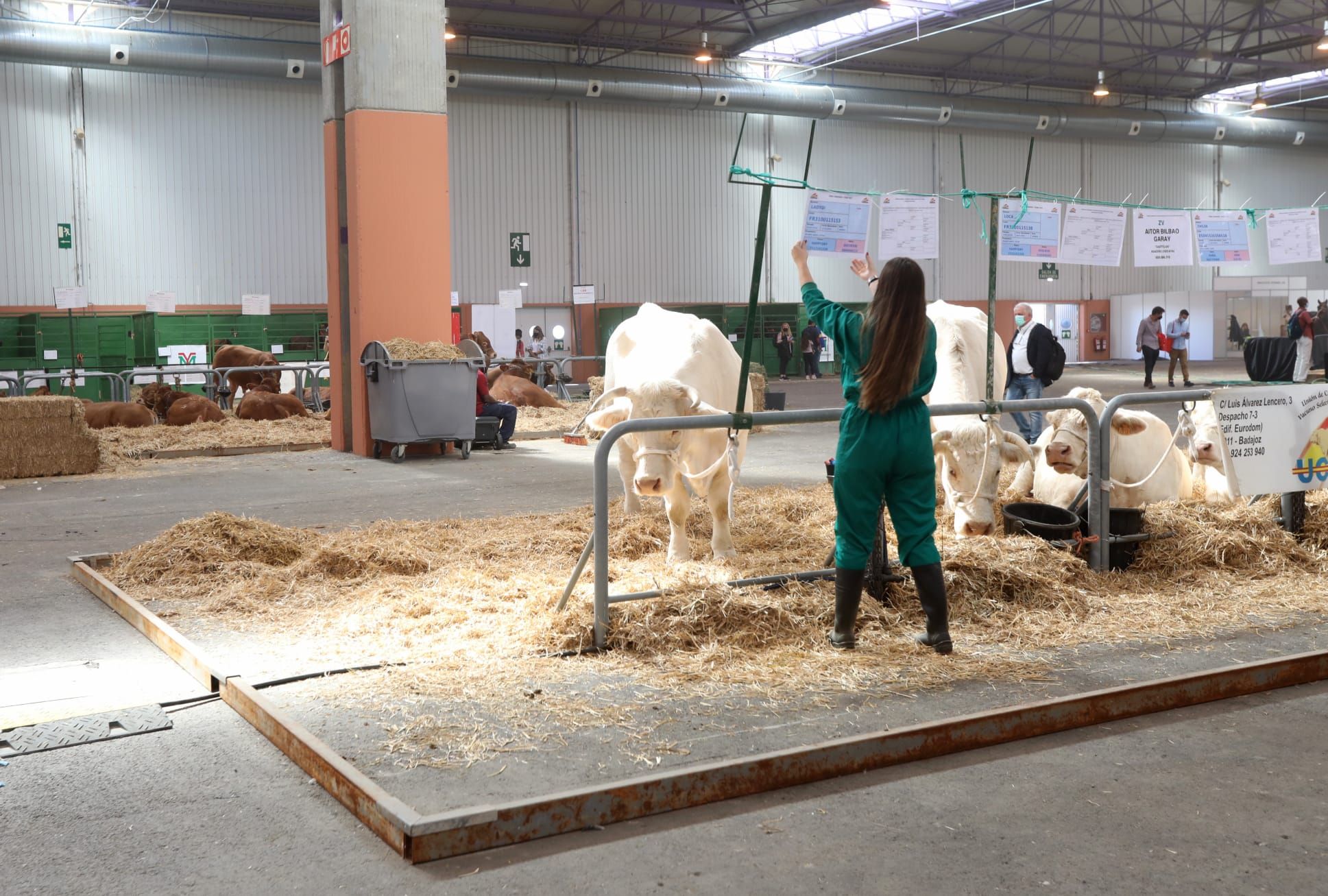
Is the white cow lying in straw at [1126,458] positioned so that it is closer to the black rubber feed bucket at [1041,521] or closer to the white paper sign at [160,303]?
the black rubber feed bucket at [1041,521]

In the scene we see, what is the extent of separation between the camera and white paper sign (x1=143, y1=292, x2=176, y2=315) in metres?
25.9

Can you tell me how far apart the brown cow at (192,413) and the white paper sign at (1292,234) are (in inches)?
556

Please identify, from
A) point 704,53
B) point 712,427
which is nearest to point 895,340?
point 712,427

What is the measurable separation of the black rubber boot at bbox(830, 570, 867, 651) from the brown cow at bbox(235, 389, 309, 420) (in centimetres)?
1493

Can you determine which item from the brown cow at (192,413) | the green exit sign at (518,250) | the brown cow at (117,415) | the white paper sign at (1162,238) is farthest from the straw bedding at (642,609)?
the green exit sign at (518,250)

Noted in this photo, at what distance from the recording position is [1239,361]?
38250 millimetres

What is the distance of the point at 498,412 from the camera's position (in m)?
16.1

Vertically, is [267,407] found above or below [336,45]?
below

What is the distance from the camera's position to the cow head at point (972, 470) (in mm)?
7574

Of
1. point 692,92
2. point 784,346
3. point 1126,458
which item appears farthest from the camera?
point 784,346

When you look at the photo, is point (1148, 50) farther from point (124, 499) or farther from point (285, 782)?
point (285, 782)

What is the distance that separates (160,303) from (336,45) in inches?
504

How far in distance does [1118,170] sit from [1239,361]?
24.6 feet

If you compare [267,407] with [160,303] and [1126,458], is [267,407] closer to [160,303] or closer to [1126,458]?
[160,303]
